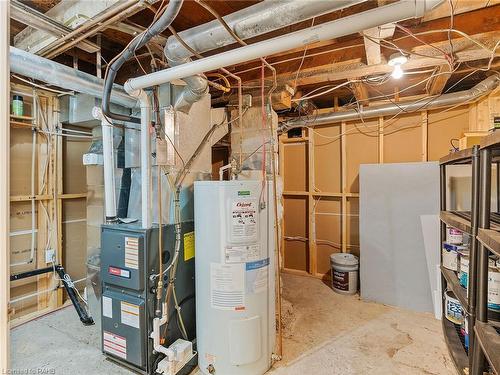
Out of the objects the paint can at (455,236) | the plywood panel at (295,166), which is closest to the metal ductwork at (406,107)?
the plywood panel at (295,166)

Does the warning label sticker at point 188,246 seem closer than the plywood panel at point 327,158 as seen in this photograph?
Yes

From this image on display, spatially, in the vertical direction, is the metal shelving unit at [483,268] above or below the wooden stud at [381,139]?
below

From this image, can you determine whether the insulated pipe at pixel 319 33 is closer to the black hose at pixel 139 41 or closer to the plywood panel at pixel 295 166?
the black hose at pixel 139 41

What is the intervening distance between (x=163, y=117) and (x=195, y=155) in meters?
0.38

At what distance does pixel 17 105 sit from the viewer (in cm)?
244

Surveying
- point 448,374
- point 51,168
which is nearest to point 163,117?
point 51,168

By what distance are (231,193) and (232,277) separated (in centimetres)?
55

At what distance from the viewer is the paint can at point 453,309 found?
1.91 metres

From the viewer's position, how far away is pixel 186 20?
1902 millimetres

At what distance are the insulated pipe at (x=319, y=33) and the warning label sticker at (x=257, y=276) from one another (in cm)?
123

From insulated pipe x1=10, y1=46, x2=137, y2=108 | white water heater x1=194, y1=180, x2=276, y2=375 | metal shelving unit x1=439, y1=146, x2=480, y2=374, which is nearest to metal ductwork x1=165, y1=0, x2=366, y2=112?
insulated pipe x1=10, y1=46, x2=137, y2=108

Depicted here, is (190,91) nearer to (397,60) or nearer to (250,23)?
(250,23)

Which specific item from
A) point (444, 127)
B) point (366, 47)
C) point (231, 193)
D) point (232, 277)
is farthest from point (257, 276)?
point (444, 127)
